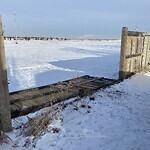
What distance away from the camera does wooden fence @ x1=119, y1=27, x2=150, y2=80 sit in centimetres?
1031

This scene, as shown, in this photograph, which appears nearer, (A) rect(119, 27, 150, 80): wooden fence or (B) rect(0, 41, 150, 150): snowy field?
(B) rect(0, 41, 150, 150): snowy field

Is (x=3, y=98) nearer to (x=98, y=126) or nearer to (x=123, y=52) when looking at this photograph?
(x=98, y=126)

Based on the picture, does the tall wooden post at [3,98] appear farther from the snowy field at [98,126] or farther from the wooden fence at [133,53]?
the wooden fence at [133,53]

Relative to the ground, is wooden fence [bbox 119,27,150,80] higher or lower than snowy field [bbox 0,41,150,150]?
higher

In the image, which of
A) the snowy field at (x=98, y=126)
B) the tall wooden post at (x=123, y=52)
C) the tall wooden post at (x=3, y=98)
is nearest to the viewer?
the snowy field at (x=98, y=126)

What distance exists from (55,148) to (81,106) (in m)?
2.09

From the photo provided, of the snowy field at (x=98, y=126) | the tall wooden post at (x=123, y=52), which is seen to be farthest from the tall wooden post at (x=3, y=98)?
the tall wooden post at (x=123, y=52)

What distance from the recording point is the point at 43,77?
1151 centimetres

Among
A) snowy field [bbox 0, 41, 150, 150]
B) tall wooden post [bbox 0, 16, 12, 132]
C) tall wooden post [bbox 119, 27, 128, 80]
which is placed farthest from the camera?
tall wooden post [bbox 119, 27, 128, 80]

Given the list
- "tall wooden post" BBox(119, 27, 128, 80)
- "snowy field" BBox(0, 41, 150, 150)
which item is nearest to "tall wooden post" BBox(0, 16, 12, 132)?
"snowy field" BBox(0, 41, 150, 150)

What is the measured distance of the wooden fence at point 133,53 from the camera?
1031cm

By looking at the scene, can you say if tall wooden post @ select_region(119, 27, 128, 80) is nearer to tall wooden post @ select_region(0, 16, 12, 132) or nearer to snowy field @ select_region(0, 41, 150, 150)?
snowy field @ select_region(0, 41, 150, 150)

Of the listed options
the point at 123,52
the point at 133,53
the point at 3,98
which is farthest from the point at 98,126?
the point at 133,53

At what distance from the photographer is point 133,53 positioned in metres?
11.3
